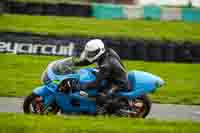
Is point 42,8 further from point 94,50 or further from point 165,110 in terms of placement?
point 94,50

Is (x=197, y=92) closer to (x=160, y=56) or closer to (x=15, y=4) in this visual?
(x=160, y=56)

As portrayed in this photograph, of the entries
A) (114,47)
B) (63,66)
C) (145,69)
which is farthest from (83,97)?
(114,47)

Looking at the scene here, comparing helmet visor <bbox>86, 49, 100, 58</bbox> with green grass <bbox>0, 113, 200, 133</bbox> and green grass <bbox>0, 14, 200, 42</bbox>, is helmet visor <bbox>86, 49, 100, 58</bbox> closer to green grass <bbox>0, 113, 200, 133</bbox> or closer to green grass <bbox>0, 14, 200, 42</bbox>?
green grass <bbox>0, 113, 200, 133</bbox>

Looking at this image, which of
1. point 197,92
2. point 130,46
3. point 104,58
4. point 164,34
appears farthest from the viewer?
point 164,34

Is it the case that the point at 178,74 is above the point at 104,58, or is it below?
below

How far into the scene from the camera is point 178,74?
725 inches

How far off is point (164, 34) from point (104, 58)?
12763 mm

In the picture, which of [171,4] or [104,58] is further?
[171,4]

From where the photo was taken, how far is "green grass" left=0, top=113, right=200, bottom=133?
9.61 m

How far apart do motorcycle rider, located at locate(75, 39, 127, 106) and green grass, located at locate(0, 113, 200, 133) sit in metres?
1.52

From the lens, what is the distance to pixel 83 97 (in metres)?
12.2

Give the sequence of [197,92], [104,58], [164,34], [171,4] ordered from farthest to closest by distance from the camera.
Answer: [171,4], [164,34], [197,92], [104,58]

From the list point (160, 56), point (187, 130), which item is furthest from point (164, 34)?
point (187, 130)

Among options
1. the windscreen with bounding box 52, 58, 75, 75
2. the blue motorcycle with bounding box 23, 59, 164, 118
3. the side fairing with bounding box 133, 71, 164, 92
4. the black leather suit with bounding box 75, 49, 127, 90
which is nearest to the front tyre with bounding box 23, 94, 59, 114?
the blue motorcycle with bounding box 23, 59, 164, 118
